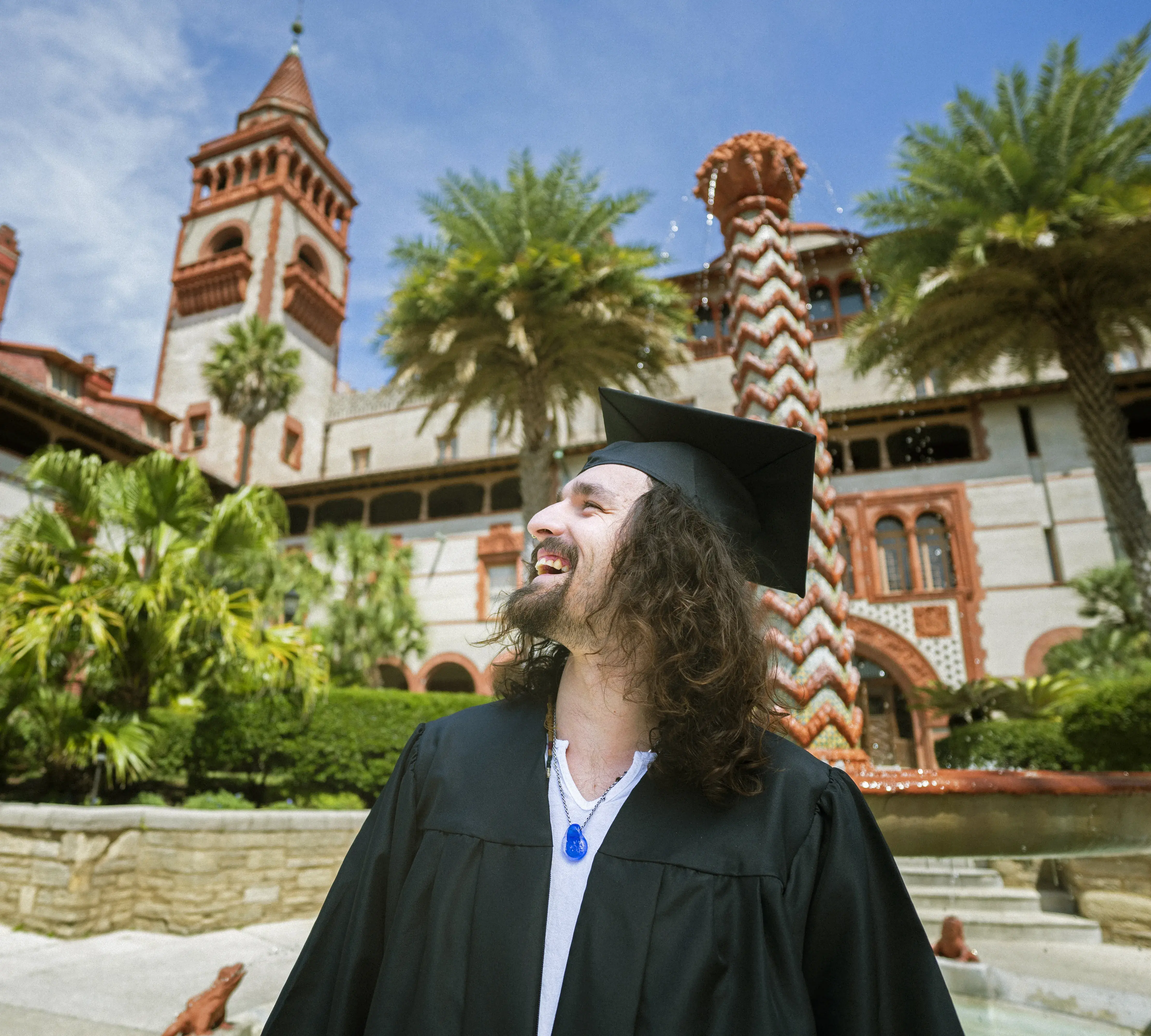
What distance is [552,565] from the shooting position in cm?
169

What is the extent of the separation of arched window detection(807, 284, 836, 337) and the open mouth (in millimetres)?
29170

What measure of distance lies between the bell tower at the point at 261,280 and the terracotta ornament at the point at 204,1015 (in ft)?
96.4

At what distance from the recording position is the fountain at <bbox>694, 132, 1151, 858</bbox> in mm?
2475

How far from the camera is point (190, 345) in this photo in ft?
115

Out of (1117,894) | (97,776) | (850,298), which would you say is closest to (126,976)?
(97,776)

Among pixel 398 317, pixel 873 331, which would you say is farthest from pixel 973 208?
pixel 398 317

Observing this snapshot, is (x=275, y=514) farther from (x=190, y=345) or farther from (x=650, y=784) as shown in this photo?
(x=190, y=345)

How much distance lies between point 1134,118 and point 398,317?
43.4 feet

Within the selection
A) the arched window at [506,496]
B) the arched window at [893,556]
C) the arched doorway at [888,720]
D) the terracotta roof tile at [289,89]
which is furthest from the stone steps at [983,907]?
the terracotta roof tile at [289,89]

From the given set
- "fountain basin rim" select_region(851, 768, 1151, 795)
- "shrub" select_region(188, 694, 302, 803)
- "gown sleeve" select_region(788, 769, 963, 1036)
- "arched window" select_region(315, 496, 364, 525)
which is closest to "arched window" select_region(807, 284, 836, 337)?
"arched window" select_region(315, 496, 364, 525)

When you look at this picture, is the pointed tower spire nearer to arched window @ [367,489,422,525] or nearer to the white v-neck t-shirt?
arched window @ [367,489,422,525]

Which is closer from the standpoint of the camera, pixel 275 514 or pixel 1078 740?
pixel 1078 740

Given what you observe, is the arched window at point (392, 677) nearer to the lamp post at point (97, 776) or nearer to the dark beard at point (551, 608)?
the lamp post at point (97, 776)

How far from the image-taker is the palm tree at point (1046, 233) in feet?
41.3
